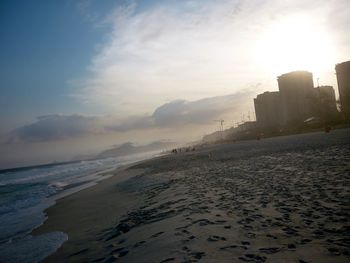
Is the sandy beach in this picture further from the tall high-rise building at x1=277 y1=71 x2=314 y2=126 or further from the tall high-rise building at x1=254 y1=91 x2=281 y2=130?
the tall high-rise building at x1=254 y1=91 x2=281 y2=130

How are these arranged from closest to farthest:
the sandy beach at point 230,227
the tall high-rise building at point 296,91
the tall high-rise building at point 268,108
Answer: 1. the sandy beach at point 230,227
2. the tall high-rise building at point 296,91
3. the tall high-rise building at point 268,108

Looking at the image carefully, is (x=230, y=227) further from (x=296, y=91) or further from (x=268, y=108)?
(x=268, y=108)

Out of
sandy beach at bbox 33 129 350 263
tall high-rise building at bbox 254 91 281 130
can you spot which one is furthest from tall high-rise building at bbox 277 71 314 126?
sandy beach at bbox 33 129 350 263

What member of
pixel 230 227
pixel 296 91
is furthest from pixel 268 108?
pixel 230 227

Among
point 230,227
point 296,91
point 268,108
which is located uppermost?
point 296,91

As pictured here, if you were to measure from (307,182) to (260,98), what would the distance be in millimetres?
166159

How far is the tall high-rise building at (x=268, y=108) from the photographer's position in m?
157

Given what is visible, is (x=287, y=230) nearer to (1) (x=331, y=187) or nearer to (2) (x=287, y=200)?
(2) (x=287, y=200)

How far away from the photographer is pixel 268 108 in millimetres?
163875

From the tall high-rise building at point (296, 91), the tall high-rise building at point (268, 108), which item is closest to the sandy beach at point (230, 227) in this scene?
the tall high-rise building at point (296, 91)

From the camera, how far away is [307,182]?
41.3 feet

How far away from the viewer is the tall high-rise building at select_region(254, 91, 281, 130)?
516 feet

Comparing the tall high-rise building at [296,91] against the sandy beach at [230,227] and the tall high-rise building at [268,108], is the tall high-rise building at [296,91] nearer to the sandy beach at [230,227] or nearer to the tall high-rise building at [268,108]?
the tall high-rise building at [268,108]

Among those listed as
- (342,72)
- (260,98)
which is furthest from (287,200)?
(260,98)
